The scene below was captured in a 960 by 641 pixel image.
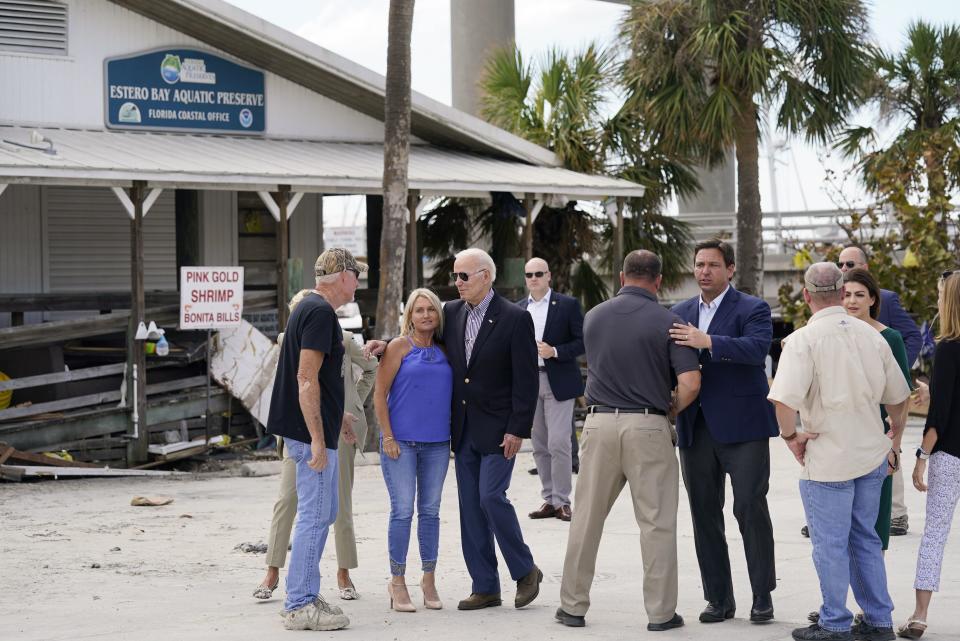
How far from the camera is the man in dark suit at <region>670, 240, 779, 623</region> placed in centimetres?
686

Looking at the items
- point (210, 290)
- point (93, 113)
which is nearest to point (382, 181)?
point (210, 290)

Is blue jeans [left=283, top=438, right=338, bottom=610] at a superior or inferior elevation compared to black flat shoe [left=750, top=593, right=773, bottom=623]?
superior

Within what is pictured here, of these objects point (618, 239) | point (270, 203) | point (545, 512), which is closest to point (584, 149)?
point (618, 239)

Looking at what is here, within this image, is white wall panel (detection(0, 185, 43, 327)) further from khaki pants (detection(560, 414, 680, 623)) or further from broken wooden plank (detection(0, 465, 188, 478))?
khaki pants (detection(560, 414, 680, 623))

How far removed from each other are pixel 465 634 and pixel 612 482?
1.02 meters

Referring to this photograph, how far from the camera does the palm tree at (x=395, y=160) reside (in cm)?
1484

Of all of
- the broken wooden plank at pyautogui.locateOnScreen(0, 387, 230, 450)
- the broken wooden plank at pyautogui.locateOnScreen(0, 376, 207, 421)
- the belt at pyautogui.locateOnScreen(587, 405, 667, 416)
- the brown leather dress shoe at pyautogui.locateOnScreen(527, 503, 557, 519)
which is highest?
the belt at pyautogui.locateOnScreen(587, 405, 667, 416)

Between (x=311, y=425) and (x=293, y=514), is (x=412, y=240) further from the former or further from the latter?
(x=311, y=425)

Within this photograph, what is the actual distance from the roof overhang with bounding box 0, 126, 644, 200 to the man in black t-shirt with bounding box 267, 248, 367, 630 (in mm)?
7356

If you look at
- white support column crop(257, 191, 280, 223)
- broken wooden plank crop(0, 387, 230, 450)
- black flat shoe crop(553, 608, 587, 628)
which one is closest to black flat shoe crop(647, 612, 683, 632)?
black flat shoe crop(553, 608, 587, 628)

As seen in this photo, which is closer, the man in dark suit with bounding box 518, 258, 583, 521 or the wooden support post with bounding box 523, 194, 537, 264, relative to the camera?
the man in dark suit with bounding box 518, 258, 583, 521

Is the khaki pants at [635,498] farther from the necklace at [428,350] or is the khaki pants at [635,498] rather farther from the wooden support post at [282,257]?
the wooden support post at [282,257]

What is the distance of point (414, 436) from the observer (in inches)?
287

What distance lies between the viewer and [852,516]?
21.3ft
